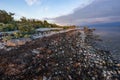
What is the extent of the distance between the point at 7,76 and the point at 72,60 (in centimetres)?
660

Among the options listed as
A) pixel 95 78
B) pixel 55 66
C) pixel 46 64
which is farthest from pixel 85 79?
pixel 46 64

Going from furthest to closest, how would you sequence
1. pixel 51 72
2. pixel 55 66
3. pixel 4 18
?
pixel 4 18, pixel 55 66, pixel 51 72

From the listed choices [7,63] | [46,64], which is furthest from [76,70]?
[7,63]

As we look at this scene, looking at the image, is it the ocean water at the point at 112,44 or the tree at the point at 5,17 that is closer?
the ocean water at the point at 112,44

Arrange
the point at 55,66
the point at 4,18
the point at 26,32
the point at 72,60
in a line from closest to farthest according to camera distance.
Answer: the point at 55,66 < the point at 72,60 < the point at 26,32 < the point at 4,18

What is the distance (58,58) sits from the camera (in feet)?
63.8

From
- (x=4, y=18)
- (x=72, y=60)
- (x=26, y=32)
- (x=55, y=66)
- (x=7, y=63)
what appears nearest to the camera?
(x=55, y=66)

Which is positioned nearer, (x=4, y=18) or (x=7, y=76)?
(x=7, y=76)

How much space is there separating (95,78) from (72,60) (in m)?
5.41

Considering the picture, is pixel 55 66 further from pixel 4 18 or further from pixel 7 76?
pixel 4 18

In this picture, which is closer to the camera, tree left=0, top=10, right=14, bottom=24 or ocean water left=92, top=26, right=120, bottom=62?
ocean water left=92, top=26, right=120, bottom=62

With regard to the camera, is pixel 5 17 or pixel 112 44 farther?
pixel 5 17

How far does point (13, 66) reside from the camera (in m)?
16.6

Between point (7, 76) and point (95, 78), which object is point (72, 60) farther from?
point (7, 76)
